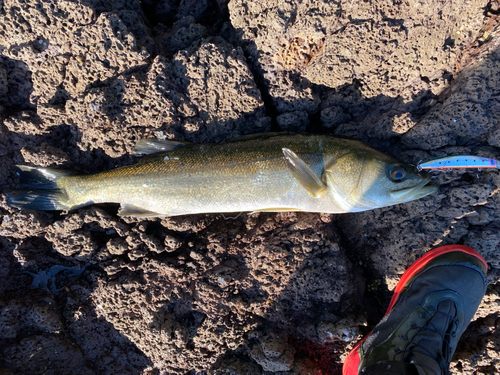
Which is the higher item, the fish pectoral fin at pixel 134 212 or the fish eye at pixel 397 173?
the fish eye at pixel 397 173

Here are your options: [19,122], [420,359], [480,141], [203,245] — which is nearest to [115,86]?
[19,122]

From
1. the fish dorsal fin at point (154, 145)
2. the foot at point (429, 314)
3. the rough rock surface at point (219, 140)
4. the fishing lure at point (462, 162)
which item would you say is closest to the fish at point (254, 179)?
the fish dorsal fin at point (154, 145)

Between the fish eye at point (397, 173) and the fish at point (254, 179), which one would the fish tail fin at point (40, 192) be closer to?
the fish at point (254, 179)

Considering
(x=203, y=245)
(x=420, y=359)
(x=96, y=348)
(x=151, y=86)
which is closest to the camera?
(x=420, y=359)

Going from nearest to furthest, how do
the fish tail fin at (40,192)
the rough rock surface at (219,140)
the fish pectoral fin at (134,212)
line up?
1. the rough rock surface at (219,140)
2. the fish pectoral fin at (134,212)
3. the fish tail fin at (40,192)

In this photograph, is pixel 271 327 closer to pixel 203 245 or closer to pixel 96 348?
pixel 203 245

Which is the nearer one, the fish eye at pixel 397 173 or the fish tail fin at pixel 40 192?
the fish eye at pixel 397 173

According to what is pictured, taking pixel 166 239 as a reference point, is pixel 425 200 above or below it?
above
